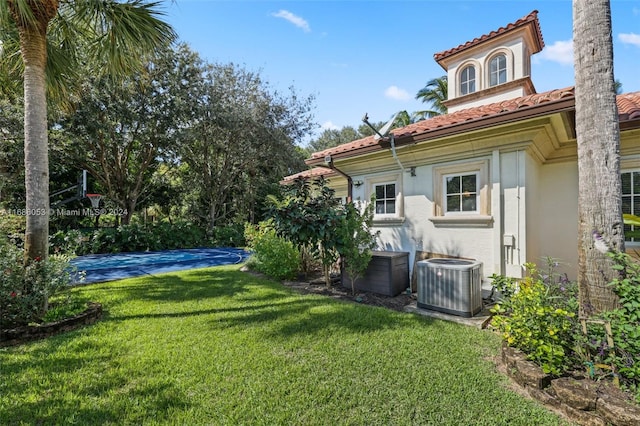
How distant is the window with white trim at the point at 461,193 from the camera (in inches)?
247

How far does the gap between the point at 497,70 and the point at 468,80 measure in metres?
0.90

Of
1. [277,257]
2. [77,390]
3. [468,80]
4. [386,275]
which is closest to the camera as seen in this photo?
[77,390]

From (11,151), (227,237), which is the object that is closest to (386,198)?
(227,237)

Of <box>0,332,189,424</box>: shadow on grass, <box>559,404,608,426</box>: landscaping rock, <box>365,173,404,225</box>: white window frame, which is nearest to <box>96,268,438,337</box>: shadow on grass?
<box>0,332,189,424</box>: shadow on grass

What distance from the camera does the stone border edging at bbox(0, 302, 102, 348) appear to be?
4.18 m

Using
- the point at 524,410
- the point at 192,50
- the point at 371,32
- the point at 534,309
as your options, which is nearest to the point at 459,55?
the point at 371,32

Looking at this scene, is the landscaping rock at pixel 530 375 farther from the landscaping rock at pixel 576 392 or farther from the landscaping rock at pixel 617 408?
the landscaping rock at pixel 617 408

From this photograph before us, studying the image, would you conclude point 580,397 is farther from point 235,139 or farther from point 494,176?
point 235,139

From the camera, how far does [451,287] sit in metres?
5.17

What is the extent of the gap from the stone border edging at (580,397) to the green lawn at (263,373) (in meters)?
0.19

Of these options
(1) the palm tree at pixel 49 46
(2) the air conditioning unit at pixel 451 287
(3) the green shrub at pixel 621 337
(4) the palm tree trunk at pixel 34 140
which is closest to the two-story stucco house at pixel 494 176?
(2) the air conditioning unit at pixel 451 287

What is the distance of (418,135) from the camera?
6176mm

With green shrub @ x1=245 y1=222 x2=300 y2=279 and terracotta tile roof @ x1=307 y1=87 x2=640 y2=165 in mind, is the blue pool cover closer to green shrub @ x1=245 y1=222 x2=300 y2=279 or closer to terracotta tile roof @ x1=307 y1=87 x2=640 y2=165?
green shrub @ x1=245 y1=222 x2=300 y2=279

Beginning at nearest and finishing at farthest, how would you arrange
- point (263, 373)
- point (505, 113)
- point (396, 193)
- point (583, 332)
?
point (583, 332) → point (263, 373) → point (505, 113) → point (396, 193)
